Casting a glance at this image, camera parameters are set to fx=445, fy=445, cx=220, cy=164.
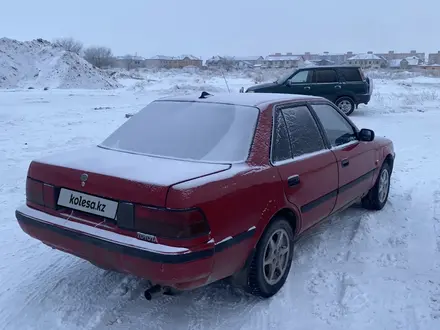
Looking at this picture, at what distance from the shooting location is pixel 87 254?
9.89 ft

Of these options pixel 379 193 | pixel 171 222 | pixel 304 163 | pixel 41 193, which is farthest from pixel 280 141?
pixel 379 193

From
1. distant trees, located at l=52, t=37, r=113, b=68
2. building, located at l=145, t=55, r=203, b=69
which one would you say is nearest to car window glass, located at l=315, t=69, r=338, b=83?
distant trees, located at l=52, t=37, r=113, b=68

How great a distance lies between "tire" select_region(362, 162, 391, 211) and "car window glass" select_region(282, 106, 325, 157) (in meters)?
1.62

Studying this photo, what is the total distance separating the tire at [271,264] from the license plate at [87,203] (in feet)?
3.63

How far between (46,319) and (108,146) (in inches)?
57.7

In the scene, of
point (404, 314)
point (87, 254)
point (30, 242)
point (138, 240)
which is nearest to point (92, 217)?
point (87, 254)

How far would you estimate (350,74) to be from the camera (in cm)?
1598

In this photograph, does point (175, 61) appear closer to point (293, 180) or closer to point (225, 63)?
point (225, 63)

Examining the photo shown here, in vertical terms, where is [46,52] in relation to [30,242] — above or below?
above

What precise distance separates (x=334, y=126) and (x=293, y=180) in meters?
1.26

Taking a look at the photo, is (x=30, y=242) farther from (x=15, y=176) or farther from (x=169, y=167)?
(x=15, y=176)

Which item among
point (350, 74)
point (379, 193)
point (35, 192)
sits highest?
point (350, 74)

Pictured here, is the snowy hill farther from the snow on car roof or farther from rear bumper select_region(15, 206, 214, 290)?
rear bumper select_region(15, 206, 214, 290)

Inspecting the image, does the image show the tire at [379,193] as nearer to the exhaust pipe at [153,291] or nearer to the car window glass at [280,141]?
the car window glass at [280,141]
